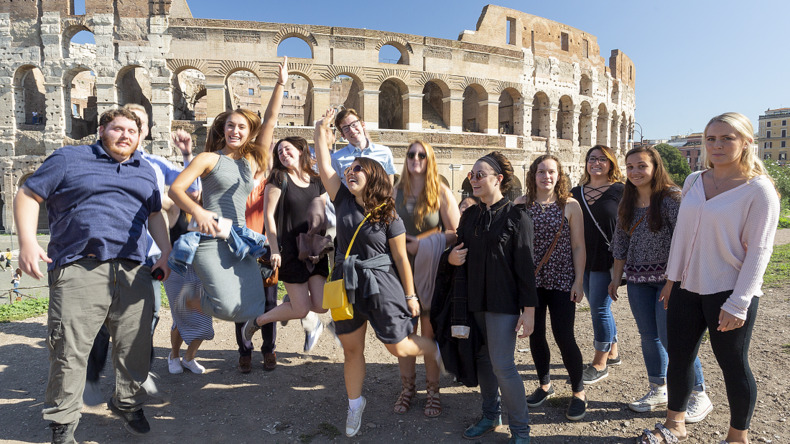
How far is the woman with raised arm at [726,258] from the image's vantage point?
2.58 meters

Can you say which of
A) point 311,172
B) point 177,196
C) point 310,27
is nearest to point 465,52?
point 310,27

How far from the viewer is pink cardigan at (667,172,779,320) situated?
256cm

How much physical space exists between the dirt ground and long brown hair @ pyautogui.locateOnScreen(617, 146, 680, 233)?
4.86ft

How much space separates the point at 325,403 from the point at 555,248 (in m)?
2.31

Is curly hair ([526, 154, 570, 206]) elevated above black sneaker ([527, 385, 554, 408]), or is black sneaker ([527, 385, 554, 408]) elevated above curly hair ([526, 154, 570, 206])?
curly hair ([526, 154, 570, 206])

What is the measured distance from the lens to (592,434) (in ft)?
10.5

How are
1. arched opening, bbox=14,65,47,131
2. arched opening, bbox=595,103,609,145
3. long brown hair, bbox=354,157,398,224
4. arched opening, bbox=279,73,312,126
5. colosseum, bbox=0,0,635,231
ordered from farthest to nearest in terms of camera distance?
1. arched opening, bbox=279,73,312,126
2. arched opening, bbox=595,103,609,145
3. arched opening, bbox=14,65,47,131
4. colosseum, bbox=0,0,635,231
5. long brown hair, bbox=354,157,398,224

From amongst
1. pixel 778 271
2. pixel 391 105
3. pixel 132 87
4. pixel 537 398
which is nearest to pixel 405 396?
pixel 537 398

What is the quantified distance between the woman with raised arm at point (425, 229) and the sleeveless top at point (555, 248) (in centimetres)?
66

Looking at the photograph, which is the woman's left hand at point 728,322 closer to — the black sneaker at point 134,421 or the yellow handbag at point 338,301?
the yellow handbag at point 338,301

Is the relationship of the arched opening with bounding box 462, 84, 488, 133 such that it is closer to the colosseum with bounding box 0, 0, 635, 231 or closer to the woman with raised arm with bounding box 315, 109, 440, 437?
the colosseum with bounding box 0, 0, 635, 231

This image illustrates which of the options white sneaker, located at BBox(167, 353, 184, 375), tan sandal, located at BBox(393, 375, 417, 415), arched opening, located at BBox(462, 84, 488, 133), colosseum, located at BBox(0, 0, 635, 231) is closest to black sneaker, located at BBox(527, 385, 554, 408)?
tan sandal, located at BBox(393, 375, 417, 415)

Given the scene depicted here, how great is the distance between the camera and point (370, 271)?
10.0 feet

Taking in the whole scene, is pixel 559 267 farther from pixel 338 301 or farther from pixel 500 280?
pixel 338 301
